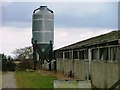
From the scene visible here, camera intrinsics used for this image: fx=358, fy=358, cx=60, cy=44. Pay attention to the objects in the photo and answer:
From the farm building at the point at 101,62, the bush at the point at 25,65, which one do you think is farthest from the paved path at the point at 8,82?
the bush at the point at 25,65

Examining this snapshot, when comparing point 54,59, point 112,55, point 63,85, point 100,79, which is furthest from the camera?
point 54,59

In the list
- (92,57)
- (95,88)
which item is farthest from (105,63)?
(92,57)

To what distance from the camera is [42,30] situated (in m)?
41.1

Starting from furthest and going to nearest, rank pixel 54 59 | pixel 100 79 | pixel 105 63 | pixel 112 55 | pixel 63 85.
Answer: pixel 54 59, pixel 100 79, pixel 105 63, pixel 112 55, pixel 63 85

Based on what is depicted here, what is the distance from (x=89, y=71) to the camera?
2339cm

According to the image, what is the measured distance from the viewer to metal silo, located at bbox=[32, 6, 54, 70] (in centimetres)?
4112

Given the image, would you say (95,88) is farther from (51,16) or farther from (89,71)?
(51,16)

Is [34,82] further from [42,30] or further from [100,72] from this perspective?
[42,30]

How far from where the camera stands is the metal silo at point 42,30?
4112 centimetres

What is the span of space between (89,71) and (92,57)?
1.30 meters

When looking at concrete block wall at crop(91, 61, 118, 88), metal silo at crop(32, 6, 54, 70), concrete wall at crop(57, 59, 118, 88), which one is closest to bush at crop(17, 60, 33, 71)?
metal silo at crop(32, 6, 54, 70)

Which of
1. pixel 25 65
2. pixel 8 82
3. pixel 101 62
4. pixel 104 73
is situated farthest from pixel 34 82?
pixel 25 65

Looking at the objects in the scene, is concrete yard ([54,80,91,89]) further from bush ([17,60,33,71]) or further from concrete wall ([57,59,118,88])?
bush ([17,60,33,71])

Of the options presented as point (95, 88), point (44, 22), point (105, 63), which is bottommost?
point (95, 88)
